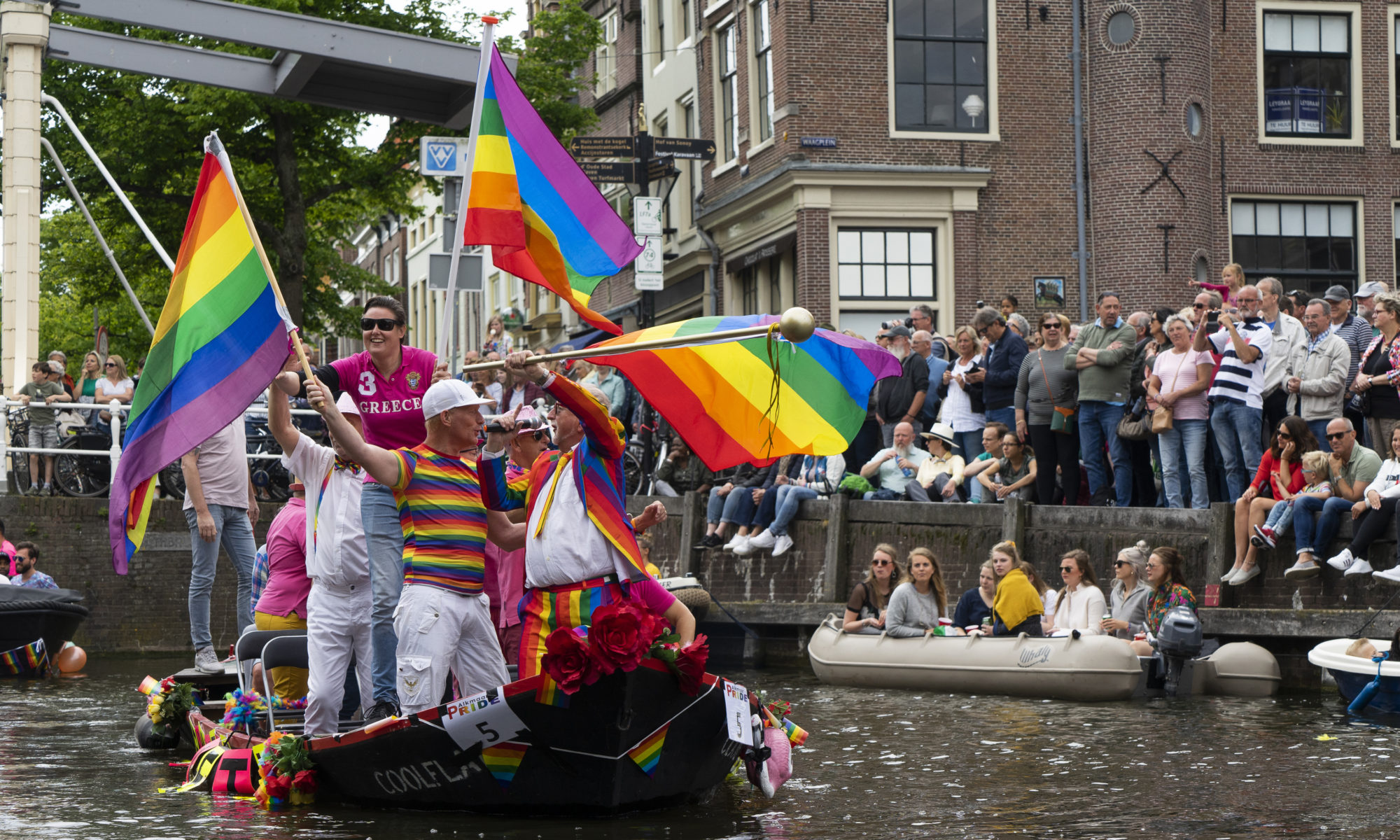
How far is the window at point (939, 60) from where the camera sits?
2639 centimetres

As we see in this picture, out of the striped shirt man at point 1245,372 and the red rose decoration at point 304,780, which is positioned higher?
the striped shirt man at point 1245,372

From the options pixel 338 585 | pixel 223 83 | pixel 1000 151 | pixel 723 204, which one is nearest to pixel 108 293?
pixel 723 204

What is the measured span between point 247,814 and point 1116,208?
66.3 feet

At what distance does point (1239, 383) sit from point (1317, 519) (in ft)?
4.04

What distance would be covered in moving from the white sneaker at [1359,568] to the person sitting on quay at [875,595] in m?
3.67

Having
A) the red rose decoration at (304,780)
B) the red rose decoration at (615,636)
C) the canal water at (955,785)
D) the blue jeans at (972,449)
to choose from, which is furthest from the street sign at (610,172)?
the red rose decoration at (615,636)

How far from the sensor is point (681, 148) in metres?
20.8

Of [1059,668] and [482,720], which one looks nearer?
[482,720]

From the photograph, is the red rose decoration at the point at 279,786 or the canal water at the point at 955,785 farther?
the red rose decoration at the point at 279,786

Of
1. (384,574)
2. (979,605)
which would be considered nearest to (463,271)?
(979,605)

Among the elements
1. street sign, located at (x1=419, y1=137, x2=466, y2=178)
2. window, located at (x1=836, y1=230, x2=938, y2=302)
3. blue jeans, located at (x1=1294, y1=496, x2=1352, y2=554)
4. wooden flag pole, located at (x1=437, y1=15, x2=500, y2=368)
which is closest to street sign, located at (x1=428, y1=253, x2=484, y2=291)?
street sign, located at (x1=419, y1=137, x2=466, y2=178)

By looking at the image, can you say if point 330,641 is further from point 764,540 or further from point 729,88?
point 729,88

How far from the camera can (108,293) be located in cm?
3241

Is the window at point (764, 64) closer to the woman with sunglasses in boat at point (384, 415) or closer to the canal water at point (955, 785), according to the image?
the canal water at point (955, 785)
